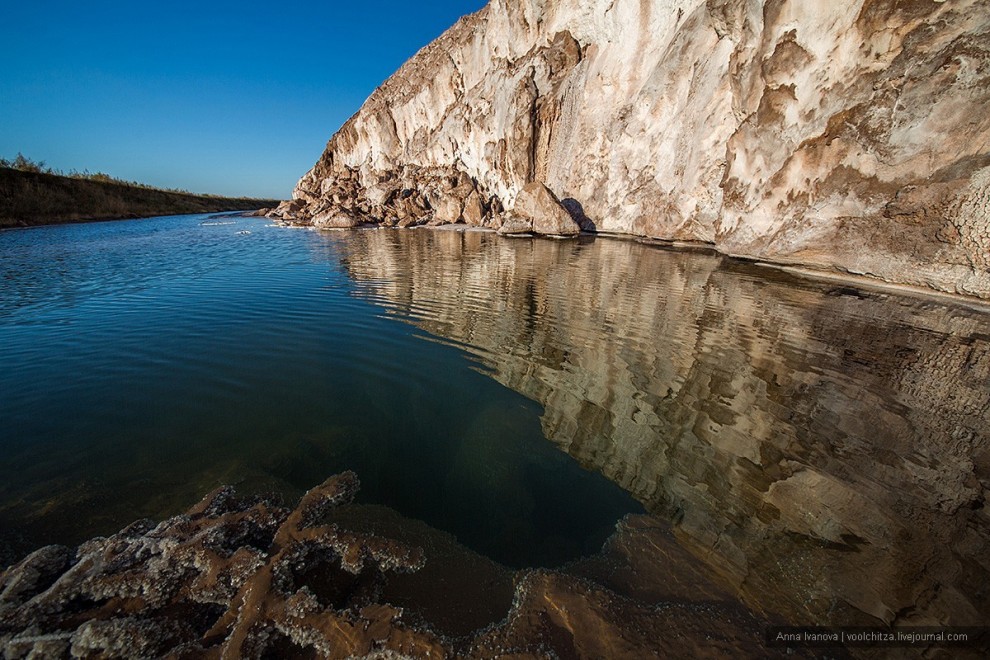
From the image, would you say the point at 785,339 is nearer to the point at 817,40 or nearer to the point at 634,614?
the point at 634,614

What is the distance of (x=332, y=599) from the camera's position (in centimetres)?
254

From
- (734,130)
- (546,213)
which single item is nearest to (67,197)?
(546,213)

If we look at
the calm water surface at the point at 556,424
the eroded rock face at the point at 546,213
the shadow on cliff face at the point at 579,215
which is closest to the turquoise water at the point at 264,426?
the calm water surface at the point at 556,424

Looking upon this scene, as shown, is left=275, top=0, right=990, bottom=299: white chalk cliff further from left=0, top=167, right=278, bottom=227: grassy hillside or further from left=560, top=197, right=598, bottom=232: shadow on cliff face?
left=0, top=167, right=278, bottom=227: grassy hillside

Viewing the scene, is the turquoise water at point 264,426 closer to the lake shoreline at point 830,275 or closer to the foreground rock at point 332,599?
the foreground rock at point 332,599

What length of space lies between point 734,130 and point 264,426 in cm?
2692

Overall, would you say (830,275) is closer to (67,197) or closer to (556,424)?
(556,424)

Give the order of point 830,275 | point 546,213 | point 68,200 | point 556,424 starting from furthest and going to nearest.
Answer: point 68,200, point 546,213, point 830,275, point 556,424

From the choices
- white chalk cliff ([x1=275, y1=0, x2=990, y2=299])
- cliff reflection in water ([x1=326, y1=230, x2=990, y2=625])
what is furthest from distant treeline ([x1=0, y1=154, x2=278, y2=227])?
cliff reflection in water ([x1=326, y1=230, x2=990, y2=625])

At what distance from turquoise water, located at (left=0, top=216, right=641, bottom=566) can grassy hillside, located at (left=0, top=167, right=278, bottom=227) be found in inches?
1423

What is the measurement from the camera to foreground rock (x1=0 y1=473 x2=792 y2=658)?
85.6 inches

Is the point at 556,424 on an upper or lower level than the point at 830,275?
lower

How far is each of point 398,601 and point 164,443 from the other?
3.61m

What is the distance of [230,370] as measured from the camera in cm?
607
